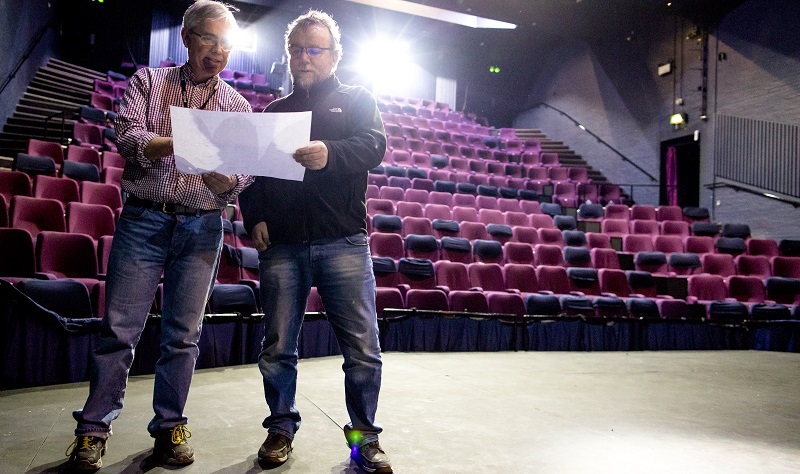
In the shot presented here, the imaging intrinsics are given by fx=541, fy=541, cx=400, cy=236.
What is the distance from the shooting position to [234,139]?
1.15 metres

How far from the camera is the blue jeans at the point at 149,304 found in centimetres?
123

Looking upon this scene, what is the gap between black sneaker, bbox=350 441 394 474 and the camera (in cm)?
121

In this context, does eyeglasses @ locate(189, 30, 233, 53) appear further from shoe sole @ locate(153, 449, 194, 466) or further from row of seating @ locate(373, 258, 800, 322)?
row of seating @ locate(373, 258, 800, 322)

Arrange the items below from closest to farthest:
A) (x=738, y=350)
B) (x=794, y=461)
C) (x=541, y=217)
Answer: (x=794, y=461) < (x=738, y=350) < (x=541, y=217)

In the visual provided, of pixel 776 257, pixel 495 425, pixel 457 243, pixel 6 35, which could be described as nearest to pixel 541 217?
pixel 457 243

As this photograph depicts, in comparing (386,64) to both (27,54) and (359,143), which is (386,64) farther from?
(359,143)

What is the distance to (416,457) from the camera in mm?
1354

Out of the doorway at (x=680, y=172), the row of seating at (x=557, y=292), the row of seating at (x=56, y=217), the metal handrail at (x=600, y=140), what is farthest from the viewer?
the metal handrail at (x=600, y=140)

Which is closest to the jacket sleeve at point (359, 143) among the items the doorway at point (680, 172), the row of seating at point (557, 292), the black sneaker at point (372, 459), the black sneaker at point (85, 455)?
the black sneaker at point (372, 459)

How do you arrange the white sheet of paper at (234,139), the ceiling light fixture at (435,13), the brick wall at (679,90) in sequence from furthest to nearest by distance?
the ceiling light fixture at (435,13) → the brick wall at (679,90) → the white sheet of paper at (234,139)

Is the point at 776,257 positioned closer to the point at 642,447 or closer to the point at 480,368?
the point at 480,368

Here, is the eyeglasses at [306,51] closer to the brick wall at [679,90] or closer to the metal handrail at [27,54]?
the metal handrail at [27,54]

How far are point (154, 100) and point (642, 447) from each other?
5.24ft

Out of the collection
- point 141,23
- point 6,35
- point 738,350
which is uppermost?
point 141,23
